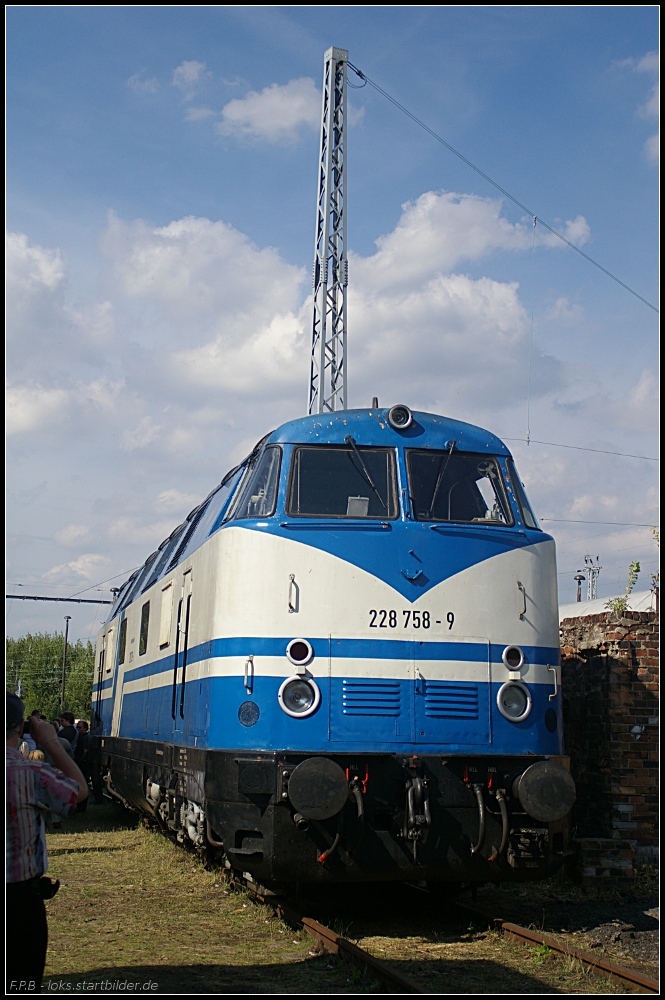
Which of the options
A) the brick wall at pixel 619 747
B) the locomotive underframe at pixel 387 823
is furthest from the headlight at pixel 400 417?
the brick wall at pixel 619 747

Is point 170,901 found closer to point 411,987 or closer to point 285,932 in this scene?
point 285,932

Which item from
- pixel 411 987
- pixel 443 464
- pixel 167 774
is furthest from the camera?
pixel 167 774

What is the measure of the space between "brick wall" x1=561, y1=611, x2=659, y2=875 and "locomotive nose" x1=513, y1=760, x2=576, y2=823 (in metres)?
2.67

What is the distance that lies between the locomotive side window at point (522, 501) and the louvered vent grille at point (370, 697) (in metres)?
1.94

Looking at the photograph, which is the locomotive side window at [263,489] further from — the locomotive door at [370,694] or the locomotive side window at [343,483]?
the locomotive door at [370,694]

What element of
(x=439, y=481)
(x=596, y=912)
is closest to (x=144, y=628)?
(x=439, y=481)

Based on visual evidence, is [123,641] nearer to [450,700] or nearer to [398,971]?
[450,700]

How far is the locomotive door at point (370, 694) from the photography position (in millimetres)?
6875

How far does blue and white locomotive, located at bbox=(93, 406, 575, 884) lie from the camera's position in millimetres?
6668

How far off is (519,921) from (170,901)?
2.98 m

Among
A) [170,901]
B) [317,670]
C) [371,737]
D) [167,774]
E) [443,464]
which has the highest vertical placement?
[443,464]

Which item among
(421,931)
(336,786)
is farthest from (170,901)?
(336,786)

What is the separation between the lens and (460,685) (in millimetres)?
7113

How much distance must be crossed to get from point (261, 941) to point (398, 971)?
118 centimetres
